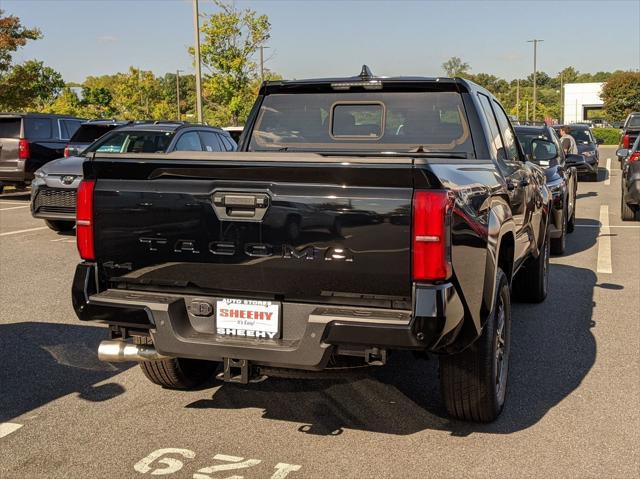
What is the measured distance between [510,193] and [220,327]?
2212mm

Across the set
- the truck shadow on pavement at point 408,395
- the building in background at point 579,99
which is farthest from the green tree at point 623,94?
the truck shadow on pavement at point 408,395

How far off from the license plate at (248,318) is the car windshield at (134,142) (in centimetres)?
803

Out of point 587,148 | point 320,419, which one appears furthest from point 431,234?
point 587,148

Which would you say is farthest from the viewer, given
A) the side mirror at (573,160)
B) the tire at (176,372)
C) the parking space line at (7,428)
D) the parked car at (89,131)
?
the parked car at (89,131)

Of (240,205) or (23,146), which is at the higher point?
(23,146)

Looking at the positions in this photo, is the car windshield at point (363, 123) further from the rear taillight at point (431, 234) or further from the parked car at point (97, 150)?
the parked car at point (97, 150)

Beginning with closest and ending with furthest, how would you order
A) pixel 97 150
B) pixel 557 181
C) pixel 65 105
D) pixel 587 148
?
1. pixel 557 181
2. pixel 97 150
3. pixel 587 148
4. pixel 65 105

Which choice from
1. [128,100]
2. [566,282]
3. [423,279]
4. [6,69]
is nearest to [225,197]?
[423,279]

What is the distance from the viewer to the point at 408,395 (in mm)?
4754

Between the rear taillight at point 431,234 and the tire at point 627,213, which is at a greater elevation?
the rear taillight at point 431,234

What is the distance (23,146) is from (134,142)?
5.97 m

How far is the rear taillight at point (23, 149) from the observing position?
16.6 metres

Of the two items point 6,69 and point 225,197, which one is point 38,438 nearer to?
point 225,197

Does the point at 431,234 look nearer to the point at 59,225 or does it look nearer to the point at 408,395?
the point at 408,395
